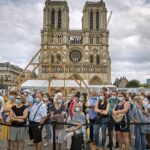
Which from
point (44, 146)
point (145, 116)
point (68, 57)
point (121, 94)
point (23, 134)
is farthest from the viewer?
point (68, 57)

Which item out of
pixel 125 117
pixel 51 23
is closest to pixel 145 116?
pixel 125 117

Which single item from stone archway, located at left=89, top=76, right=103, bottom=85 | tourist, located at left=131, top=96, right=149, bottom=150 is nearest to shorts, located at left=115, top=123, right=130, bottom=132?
tourist, located at left=131, top=96, right=149, bottom=150

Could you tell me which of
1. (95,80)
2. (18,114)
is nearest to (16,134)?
(18,114)

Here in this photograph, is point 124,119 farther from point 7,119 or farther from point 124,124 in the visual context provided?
point 7,119

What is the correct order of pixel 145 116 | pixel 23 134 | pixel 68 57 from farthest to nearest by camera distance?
pixel 68 57 → pixel 145 116 → pixel 23 134

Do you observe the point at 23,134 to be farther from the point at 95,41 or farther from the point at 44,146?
the point at 95,41

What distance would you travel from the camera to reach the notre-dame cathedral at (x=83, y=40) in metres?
82.6

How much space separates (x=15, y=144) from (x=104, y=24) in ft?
263

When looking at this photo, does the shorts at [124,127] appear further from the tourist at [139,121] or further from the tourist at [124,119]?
the tourist at [139,121]

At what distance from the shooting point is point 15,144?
341 inches

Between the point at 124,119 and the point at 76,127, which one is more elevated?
the point at 124,119

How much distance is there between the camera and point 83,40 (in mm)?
84750

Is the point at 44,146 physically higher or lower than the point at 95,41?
lower

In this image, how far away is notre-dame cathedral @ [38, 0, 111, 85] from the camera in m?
82.6
